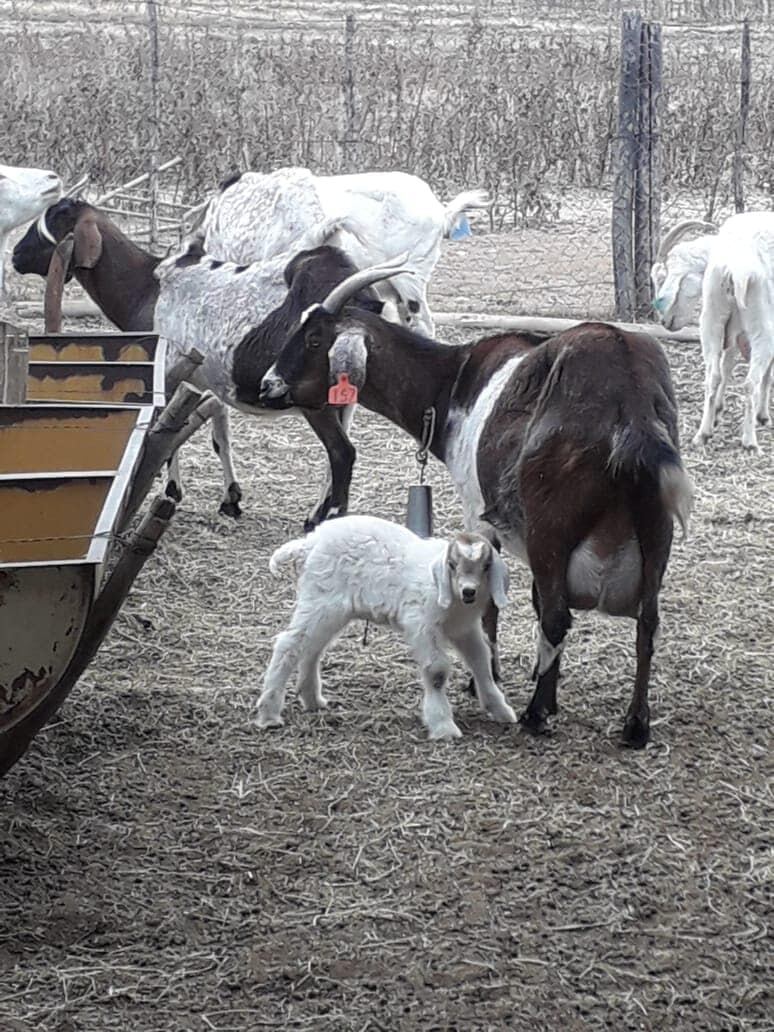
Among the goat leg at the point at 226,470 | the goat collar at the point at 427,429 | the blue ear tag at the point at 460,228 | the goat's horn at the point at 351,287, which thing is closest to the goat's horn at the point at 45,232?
the goat leg at the point at 226,470

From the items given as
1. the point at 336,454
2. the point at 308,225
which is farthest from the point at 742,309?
the point at 336,454

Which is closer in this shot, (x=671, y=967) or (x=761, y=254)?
(x=671, y=967)

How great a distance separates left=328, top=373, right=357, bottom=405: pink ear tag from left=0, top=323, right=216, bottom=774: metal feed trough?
55 centimetres

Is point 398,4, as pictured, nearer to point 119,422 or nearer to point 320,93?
point 320,93

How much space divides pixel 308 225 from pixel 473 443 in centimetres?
380

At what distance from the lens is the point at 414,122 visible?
58.0 feet

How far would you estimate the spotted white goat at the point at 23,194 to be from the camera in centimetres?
1034

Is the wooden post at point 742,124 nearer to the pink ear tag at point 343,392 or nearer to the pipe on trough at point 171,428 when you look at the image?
the pink ear tag at point 343,392

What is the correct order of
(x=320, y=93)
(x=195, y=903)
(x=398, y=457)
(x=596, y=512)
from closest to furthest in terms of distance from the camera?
(x=195, y=903)
(x=596, y=512)
(x=398, y=457)
(x=320, y=93)

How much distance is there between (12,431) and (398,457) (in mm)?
4148

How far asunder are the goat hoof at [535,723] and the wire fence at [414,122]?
27.0 ft

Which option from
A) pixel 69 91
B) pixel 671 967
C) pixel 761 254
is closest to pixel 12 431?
pixel 671 967

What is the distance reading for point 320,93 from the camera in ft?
64.0

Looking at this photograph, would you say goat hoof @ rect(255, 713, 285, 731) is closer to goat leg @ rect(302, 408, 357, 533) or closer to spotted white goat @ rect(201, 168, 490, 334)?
goat leg @ rect(302, 408, 357, 533)
